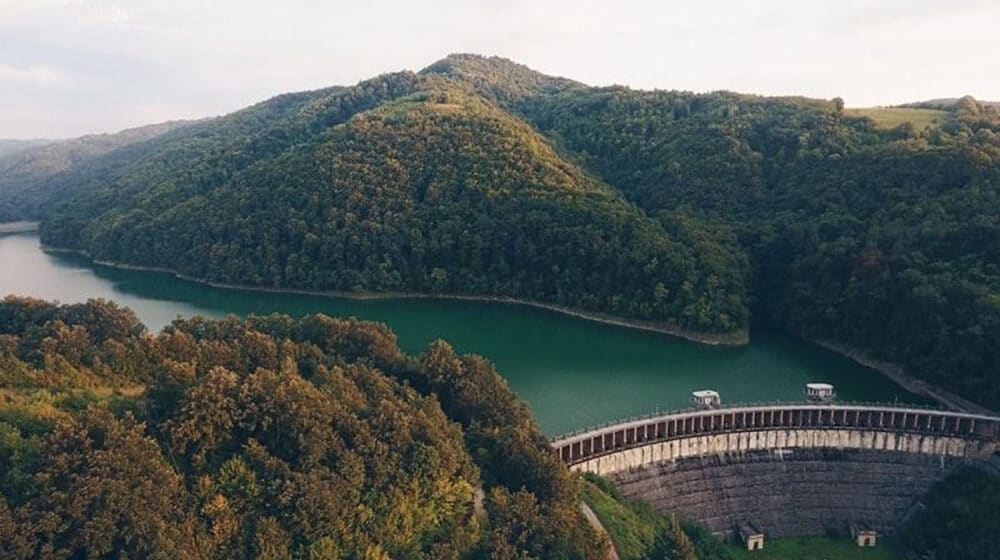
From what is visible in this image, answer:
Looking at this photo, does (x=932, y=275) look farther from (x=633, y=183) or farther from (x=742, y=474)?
(x=633, y=183)

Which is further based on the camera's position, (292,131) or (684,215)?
(292,131)

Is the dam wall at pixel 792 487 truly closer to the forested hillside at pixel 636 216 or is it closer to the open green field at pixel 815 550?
the open green field at pixel 815 550

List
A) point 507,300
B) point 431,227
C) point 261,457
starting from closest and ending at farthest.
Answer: point 261,457
point 507,300
point 431,227

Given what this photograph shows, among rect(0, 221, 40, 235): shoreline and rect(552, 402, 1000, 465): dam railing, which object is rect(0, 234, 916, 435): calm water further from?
rect(0, 221, 40, 235): shoreline

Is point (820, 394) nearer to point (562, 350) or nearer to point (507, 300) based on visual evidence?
point (562, 350)

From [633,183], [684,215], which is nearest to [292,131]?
[633,183]

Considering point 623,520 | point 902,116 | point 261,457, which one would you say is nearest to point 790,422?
point 623,520
